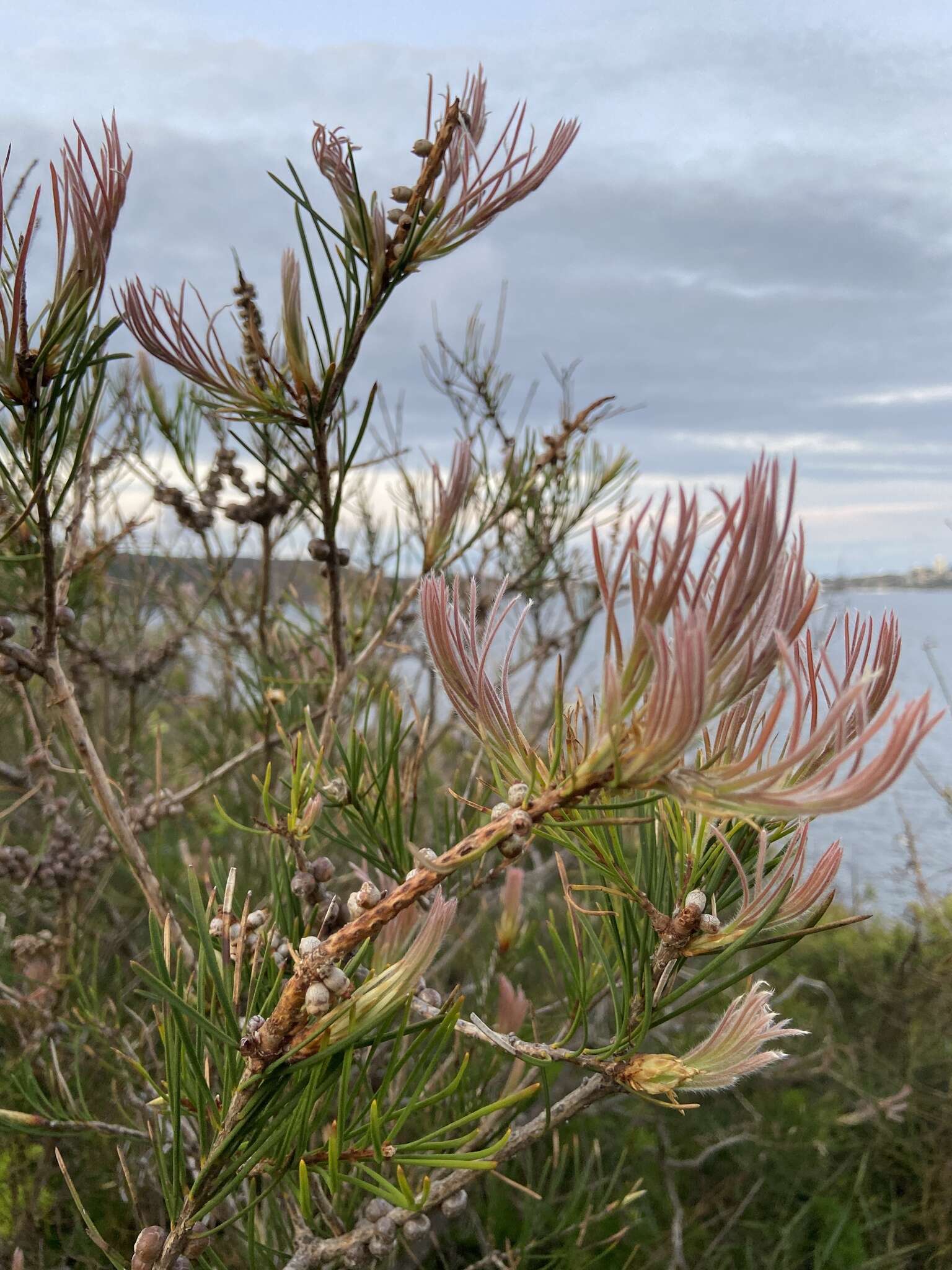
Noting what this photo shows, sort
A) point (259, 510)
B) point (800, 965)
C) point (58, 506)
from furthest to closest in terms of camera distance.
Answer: point (800, 965) → point (259, 510) → point (58, 506)

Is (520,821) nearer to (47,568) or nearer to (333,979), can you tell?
(333,979)

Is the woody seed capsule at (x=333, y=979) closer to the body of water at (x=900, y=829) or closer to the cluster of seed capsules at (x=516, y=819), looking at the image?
the cluster of seed capsules at (x=516, y=819)

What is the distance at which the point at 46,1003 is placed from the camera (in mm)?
712

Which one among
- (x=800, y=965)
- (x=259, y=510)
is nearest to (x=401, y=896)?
(x=259, y=510)

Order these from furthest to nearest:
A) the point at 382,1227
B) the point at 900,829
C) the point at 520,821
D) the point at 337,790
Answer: the point at 900,829 < the point at 337,790 < the point at 382,1227 < the point at 520,821

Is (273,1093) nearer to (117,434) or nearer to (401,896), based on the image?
(401,896)

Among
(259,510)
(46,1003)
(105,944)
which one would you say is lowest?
(105,944)

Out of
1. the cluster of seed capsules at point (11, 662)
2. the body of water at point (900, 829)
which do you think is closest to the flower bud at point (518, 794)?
the cluster of seed capsules at point (11, 662)

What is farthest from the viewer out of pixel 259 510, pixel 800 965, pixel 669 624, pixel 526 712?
pixel 800 965

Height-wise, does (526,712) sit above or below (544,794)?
below

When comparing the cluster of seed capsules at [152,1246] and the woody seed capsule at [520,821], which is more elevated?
the woody seed capsule at [520,821]

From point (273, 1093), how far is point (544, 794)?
0.16 m

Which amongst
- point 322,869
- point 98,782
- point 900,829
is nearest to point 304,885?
point 322,869

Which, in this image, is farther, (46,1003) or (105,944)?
(105,944)
